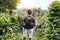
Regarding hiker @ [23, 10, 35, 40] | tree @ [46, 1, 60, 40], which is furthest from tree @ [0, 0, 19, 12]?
hiker @ [23, 10, 35, 40]

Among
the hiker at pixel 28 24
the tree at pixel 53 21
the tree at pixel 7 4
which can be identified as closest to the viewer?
the hiker at pixel 28 24

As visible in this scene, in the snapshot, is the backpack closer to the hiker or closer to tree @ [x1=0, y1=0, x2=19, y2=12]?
the hiker

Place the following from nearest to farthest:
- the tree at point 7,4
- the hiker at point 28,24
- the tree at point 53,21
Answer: the hiker at point 28,24
the tree at point 53,21
the tree at point 7,4

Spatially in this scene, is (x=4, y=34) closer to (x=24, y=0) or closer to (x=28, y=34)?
(x=28, y=34)

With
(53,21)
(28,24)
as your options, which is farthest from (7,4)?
(28,24)

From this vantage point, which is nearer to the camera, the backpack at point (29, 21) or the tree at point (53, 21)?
the backpack at point (29, 21)

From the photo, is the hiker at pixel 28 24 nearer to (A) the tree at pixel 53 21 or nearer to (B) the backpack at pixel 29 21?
(B) the backpack at pixel 29 21

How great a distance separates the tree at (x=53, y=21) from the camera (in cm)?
1158

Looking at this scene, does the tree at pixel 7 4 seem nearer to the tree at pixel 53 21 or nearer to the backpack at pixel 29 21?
the tree at pixel 53 21

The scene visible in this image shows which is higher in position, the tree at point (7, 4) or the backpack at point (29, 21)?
the backpack at point (29, 21)

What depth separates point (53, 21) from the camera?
11.8 m

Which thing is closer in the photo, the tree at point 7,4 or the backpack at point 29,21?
the backpack at point 29,21

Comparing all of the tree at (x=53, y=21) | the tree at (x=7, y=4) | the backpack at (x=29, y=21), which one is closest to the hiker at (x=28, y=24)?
the backpack at (x=29, y=21)

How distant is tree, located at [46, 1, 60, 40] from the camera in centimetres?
1158
